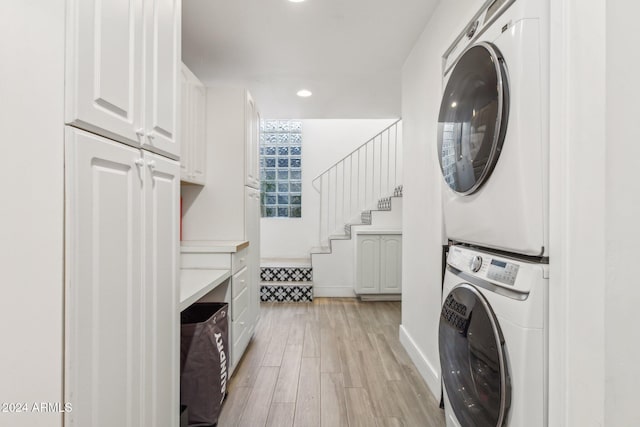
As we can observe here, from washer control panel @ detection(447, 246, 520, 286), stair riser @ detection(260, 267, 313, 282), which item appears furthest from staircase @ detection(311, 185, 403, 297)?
washer control panel @ detection(447, 246, 520, 286)

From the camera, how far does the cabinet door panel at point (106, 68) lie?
73cm

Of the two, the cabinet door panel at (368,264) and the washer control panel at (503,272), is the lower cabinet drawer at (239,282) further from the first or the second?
the cabinet door panel at (368,264)

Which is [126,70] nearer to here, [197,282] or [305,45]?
[197,282]

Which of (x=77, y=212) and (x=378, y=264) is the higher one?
(x=77, y=212)

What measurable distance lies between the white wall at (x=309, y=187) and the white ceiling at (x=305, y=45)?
5.94 feet

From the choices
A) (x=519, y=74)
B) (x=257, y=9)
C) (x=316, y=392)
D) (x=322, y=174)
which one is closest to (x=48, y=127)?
(x=519, y=74)

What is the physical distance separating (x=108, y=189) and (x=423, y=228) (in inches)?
76.4

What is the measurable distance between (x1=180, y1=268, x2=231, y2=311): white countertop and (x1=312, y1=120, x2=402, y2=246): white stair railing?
328cm

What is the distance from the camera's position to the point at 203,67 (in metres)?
3.04

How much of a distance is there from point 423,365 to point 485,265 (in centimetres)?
138

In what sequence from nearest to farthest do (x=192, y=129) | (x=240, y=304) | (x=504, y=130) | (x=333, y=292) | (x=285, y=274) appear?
(x=504, y=130) < (x=192, y=129) < (x=240, y=304) < (x=285, y=274) < (x=333, y=292)

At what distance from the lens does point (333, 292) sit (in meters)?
4.72

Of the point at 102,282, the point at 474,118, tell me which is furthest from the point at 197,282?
the point at 474,118

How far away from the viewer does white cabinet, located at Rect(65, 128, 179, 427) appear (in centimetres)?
75
